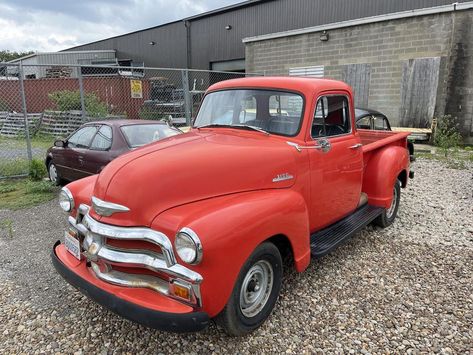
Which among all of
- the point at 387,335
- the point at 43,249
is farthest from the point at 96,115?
the point at 387,335

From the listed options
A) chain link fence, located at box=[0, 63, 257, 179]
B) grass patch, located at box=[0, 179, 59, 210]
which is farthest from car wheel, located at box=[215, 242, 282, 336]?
chain link fence, located at box=[0, 63, 257, 179]

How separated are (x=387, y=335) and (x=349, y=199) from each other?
160cm

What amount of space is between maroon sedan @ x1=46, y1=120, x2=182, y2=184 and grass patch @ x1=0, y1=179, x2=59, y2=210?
446 millimetres

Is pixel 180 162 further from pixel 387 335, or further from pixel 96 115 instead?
pixel 96 115

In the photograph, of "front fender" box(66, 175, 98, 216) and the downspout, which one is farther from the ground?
the downspout

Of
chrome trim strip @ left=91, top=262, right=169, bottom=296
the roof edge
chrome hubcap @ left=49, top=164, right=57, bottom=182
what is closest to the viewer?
chrome trim strip @ left=91, top=262, right=169, bottom=296

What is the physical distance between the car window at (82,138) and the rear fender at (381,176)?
14.8 feet

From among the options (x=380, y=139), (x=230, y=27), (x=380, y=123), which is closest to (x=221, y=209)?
(x=380, y=139)

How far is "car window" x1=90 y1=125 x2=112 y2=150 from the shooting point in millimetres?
5931

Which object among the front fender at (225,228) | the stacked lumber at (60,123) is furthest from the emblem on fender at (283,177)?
the stacked lumber at (60,123)

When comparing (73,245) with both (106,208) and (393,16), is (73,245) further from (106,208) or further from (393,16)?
(393,16)

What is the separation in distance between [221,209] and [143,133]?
3.95 meters

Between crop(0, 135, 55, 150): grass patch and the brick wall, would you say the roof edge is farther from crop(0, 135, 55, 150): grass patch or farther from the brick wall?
crop(0, 135, 55, 150): grass patch

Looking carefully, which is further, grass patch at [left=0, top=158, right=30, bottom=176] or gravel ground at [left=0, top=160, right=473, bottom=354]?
grass patch at [left=0, top=158, right=30, bottom=176]
